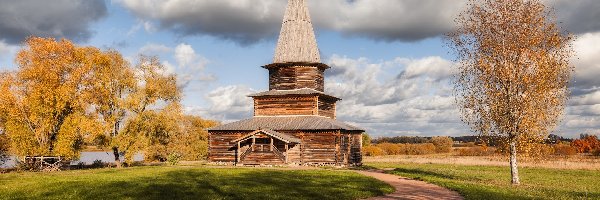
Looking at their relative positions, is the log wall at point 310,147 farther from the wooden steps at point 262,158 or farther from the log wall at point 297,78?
the log wall at point 297,78

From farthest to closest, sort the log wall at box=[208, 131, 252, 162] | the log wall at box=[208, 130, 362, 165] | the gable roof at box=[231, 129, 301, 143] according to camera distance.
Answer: the log wall at box=[208, 131, 252, 162]
the log wall at box=[208, 130, 362, 165]
the gable roof at box=[231, 129, 301, 143]

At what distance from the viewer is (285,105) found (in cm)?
4438

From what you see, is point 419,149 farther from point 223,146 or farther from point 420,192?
point 420,192

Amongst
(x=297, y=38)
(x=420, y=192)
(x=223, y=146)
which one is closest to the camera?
(x=420, y=192)

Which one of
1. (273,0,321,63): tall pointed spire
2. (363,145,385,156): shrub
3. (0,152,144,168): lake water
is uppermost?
(273,0,321,63): tall pointed spire

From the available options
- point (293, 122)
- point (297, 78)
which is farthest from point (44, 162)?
point (297, 78)

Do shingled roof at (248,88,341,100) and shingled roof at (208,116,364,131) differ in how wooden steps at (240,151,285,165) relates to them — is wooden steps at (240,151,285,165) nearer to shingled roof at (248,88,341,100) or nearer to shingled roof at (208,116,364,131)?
shingled roof at (208,116,364,131)

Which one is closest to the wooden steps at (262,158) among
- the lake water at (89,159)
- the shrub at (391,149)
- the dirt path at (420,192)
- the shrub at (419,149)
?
the lake water at (89,159)

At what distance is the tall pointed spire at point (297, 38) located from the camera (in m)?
45.5

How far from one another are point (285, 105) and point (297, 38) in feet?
22.3

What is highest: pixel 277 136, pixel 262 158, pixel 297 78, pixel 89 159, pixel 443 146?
pixel 297 78

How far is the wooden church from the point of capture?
40188 mm

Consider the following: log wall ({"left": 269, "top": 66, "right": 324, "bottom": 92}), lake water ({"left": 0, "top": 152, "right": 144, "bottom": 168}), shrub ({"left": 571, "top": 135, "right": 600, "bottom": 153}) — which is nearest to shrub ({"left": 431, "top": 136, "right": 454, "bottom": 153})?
shrub ({"left": 571, "top": 135, "right": 600, "bottom": 153})

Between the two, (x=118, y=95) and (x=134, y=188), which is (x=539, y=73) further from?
(x=118, y=95)
